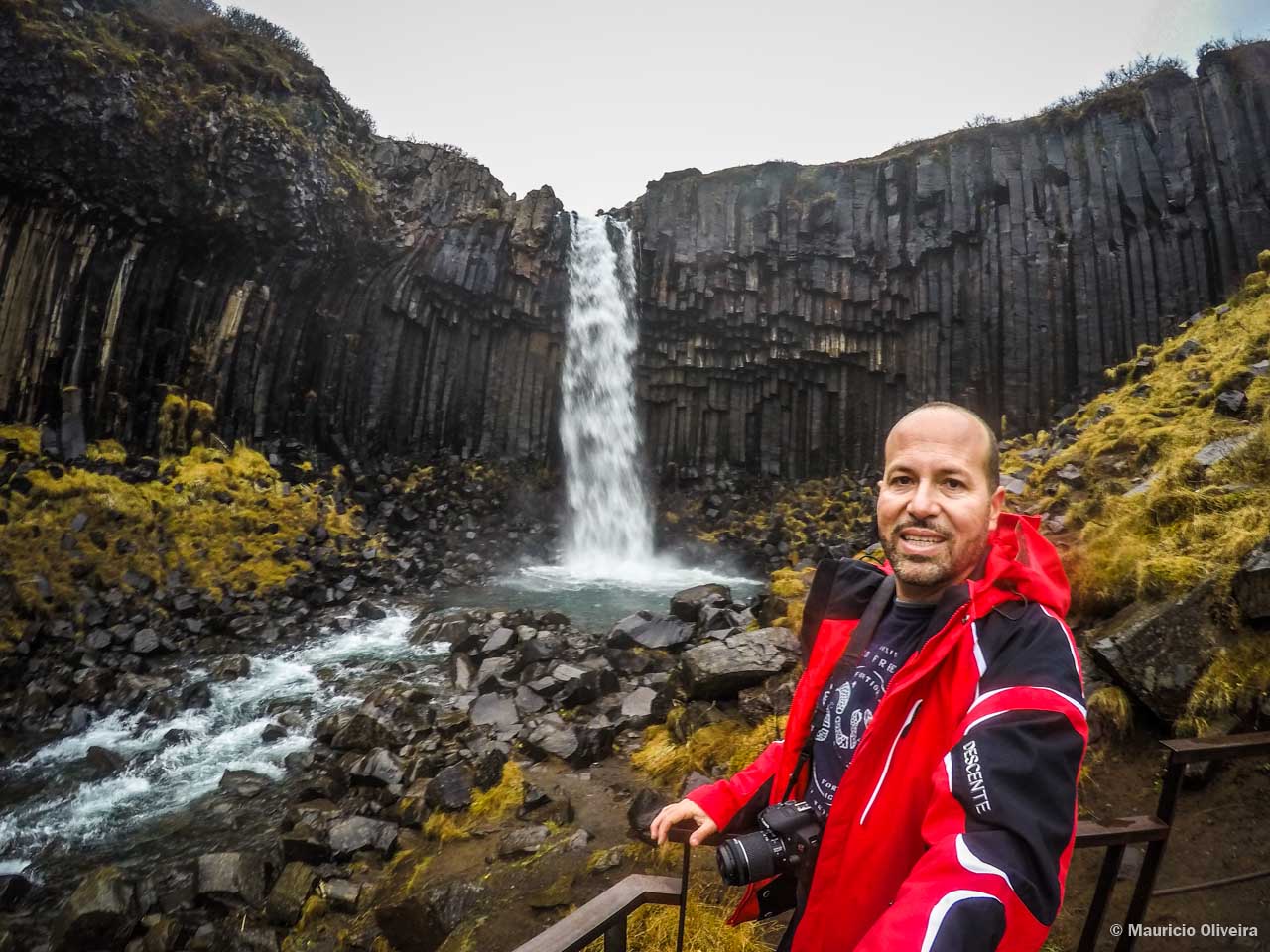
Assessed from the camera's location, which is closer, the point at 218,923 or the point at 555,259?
the point at 218,923

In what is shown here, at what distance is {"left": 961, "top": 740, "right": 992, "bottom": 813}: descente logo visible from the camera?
1317mm

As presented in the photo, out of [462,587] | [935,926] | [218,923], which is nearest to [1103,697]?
[935,926]

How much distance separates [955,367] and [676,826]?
2016 centimetres

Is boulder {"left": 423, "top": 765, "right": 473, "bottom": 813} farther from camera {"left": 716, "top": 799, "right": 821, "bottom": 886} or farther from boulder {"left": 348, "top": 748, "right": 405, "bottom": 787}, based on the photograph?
camera {"left": 716, "top": 799, "right": 821, "bottom": 886}

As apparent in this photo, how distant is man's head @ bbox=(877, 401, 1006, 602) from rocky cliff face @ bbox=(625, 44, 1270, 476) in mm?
18951

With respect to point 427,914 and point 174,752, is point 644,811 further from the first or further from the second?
point 174,752

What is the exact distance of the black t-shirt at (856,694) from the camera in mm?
1991

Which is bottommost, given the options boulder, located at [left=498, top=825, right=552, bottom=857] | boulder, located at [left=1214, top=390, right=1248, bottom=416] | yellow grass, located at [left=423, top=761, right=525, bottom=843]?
yellow grass, located at [left=423, top=761, right=525, bottom=843]

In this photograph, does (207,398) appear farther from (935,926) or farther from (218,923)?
(935,926)

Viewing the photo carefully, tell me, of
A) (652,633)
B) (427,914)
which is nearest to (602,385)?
(652,633)

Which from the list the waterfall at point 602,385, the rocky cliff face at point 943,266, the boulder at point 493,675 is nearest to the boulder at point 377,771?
the boulder at point 493,675

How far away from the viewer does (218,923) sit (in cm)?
450

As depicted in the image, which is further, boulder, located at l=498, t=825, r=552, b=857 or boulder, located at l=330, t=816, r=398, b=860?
boulder, located at l=330, t=816, r=398, b=860

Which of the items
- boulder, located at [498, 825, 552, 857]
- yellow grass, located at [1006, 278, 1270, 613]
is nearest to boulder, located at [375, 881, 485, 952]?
boulder, located at [498, 825, 552, 857]
